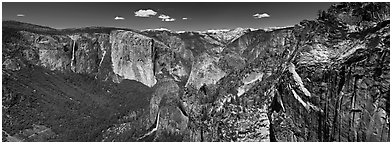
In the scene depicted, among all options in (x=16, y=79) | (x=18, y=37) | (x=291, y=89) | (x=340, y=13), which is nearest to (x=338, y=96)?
(x=291, y=89)

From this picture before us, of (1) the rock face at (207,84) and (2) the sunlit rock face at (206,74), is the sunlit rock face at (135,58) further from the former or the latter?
(2) the sunlit rock face at (206,74)

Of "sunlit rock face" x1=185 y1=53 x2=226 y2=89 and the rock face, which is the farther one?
"sunlit rock face" x1=185 y1=53 x2=226 y2=89

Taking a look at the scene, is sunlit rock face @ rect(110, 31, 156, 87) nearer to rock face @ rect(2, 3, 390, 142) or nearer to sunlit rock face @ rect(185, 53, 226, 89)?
rock face @ rect(2, 3, 390, 142)

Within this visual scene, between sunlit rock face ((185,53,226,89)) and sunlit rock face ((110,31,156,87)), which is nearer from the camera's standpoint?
sunlit rock face ((185,53,226,89))

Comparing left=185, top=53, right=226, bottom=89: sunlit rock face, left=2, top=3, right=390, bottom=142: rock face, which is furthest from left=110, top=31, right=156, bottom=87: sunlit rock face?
left=185, top=53, right=226, bottom=89: sunlit rock face

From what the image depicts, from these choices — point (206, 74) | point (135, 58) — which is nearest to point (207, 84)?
point (206, 74)

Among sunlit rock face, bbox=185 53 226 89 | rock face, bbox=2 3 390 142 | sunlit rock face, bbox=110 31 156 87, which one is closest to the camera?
rock face, bbox=2 3 390 142

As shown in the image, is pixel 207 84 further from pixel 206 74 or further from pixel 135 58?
pixel 135 58

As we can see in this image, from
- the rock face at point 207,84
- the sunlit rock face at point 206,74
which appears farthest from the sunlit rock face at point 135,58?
the sunlit rock face at point 206,74

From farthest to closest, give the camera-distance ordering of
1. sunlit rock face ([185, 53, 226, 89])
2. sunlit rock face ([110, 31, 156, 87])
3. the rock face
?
sunlit rock face ([110, 31, 156, 87]), sunlit rock face ([185, 53, 226, 89]), the rock face
